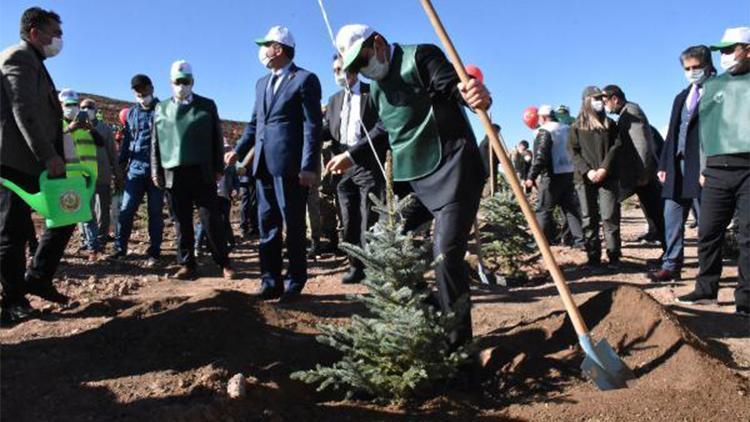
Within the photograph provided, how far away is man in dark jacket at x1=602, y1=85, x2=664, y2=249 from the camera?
22.1 feet

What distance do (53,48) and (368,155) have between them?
8.53ft

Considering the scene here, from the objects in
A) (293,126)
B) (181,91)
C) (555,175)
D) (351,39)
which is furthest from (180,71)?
(555,175)

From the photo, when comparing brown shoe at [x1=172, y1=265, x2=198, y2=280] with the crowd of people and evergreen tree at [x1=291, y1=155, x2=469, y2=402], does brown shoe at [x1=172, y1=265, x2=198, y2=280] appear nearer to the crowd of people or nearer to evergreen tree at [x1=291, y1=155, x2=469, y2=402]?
the crowd of people

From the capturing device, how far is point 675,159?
5469 mm

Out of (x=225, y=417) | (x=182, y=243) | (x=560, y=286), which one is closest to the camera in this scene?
(x=225, y=417)

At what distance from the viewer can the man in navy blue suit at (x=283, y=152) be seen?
513 centimetres

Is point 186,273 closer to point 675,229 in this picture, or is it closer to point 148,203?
point 148,203

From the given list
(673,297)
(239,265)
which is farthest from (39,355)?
(673,297)

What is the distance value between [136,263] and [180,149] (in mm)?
2277

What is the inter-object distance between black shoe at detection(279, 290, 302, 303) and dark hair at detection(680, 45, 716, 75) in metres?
4.04

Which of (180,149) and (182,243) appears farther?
(182,243)

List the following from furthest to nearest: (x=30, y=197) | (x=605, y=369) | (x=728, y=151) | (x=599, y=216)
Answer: (x=599, y=216), (x=728, y=151), (x=30, y=197), (x=605, y=369)

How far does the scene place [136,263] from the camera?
25.1 feet

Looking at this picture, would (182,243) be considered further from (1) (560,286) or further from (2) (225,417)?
(1) (560,286)
